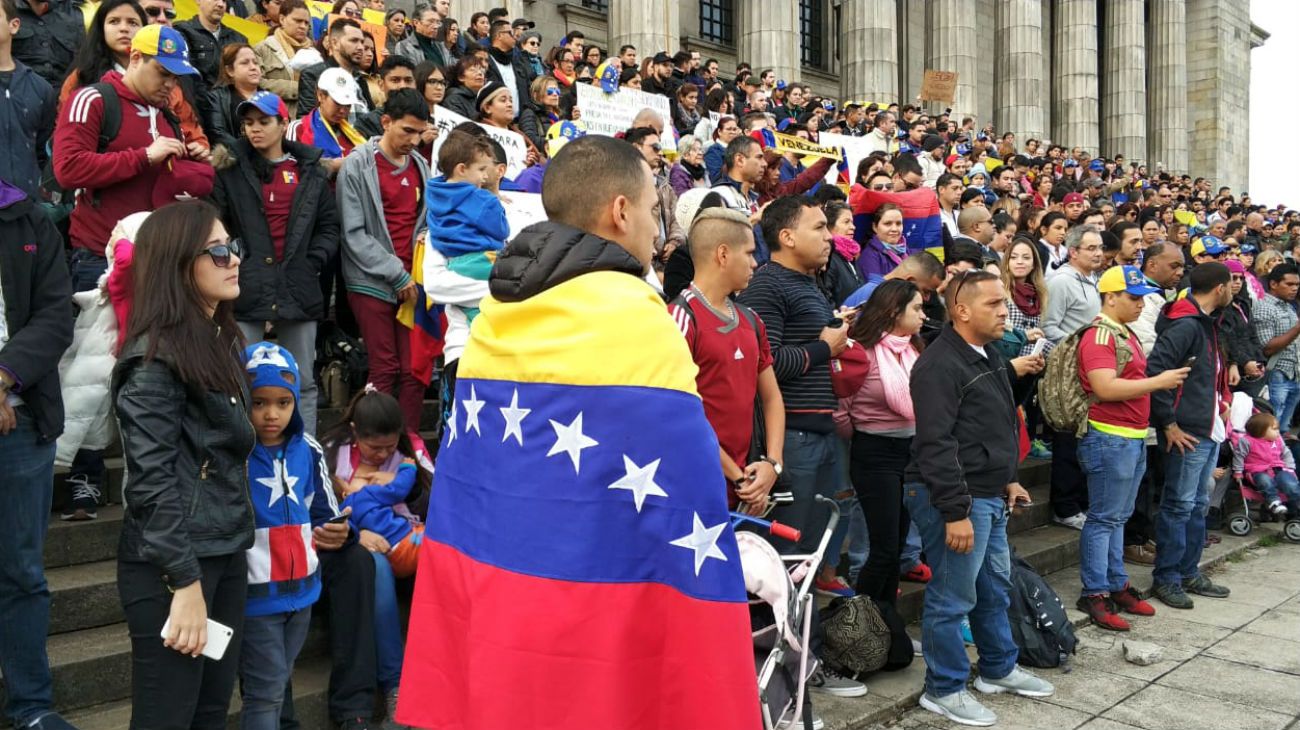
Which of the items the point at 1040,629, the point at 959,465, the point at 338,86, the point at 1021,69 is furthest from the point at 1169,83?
the point at 959,465

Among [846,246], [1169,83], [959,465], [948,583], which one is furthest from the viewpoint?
[1169,83]

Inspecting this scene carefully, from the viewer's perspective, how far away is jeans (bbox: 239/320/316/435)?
5.65 meters

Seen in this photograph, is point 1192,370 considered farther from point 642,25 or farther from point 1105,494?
point 642,25

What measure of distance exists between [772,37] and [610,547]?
23.8m

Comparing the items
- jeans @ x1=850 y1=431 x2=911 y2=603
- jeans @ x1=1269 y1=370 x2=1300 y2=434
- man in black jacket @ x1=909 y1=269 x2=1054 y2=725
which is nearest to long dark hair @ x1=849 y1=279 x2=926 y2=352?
jeans @ x1=850 y1=431 x2=911 y2=603

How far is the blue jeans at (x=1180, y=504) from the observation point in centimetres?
747

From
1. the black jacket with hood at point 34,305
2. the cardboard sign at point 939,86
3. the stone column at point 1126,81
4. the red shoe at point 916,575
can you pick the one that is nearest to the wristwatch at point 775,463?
the red shoe at point 916,575

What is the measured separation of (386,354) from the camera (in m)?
6.06

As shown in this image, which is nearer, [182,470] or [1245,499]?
[182,470]

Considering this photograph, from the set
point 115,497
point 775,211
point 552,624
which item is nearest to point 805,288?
point 775,211

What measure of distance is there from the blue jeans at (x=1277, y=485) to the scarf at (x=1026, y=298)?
10.4ft

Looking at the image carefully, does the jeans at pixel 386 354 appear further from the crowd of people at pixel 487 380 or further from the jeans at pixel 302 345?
the jeans at pixel 302 345

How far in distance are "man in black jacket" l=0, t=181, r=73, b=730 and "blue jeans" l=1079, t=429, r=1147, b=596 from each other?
5889 mm

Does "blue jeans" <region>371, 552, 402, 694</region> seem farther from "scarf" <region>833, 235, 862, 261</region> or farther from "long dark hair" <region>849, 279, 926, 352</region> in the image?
"scarf" <region>833, 235, 862, 261</region>
